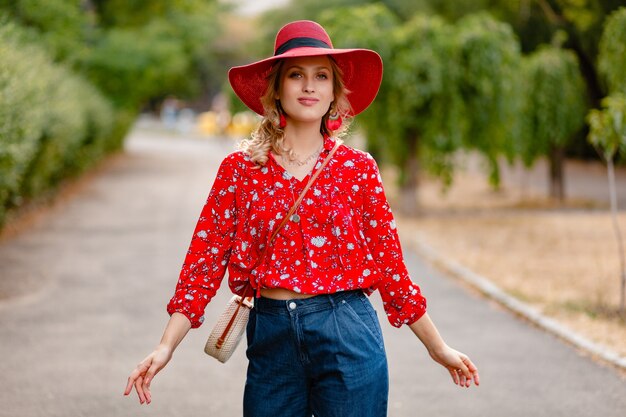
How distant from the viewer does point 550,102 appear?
1595cm

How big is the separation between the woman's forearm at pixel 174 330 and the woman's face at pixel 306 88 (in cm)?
73

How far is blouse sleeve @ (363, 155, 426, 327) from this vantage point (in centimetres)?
288

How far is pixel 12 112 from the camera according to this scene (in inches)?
349

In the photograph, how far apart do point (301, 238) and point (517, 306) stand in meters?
5.28

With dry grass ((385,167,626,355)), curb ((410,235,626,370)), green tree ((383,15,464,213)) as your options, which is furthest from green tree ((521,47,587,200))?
curb ((410,235,626,370))

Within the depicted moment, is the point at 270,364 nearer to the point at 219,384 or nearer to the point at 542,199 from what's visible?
the point at 219,384

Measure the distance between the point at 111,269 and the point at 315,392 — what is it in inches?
294

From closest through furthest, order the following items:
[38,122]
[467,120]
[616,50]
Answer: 1. [616,50]
2. [38,122]
3. [467,120]

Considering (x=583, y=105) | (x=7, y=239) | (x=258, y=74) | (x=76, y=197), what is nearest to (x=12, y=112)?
(x=7, y=239)

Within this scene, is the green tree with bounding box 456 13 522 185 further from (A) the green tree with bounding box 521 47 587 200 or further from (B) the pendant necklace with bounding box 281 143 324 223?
(B) the pendant necklace with bounding box 281 143 324 223

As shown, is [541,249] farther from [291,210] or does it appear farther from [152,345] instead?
[291,210]

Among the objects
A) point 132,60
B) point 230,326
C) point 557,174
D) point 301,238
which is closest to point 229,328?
point 230,326

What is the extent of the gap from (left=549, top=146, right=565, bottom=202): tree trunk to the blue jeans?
48.4 ft

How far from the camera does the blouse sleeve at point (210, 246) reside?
9.55ft
